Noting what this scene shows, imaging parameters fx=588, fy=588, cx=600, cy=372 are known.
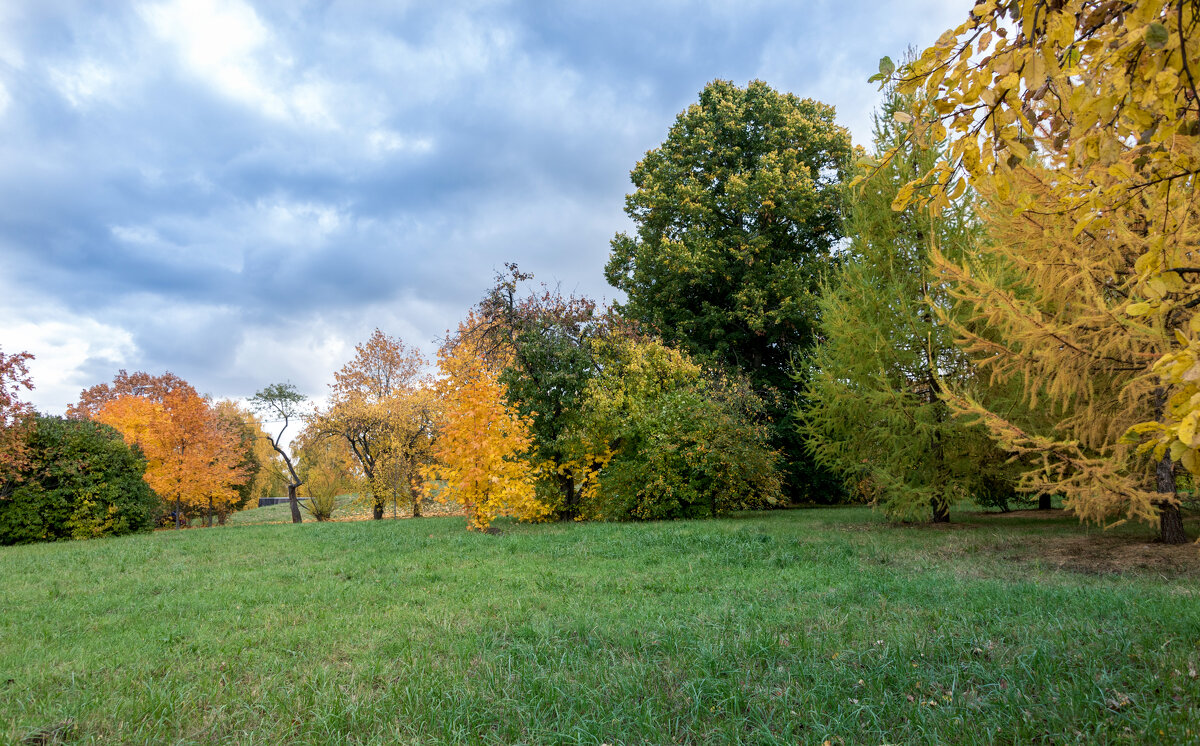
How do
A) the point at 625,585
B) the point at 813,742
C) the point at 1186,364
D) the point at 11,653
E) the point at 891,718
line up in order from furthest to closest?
the point at 625,585
the point at 11,653
the point at 891,718
the point at 813,742
the point at 1186,364

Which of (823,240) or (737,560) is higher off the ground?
(823,240)

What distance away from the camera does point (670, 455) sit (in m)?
13.7

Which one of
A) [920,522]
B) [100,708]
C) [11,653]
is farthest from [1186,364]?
[920,522]

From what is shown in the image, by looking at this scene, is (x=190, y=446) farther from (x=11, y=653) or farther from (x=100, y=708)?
(x=100, y=708)

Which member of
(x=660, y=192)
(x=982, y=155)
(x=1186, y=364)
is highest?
(x=660, y=192)

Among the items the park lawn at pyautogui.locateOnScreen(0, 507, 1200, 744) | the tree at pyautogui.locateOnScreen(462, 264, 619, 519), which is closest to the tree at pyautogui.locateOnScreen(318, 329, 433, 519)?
the tree at pyautogui.locateOnScreen(462, 264, 619, 519)

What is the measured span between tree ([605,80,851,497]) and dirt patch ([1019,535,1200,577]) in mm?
10019

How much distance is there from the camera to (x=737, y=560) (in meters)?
7.46

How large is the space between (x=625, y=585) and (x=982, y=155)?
16.5ft

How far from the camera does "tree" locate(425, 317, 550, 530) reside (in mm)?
12281

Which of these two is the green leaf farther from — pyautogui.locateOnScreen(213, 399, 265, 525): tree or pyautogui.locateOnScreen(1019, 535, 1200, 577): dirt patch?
pyautogui.locateOnScreen(213, 399, 265, 525): tree

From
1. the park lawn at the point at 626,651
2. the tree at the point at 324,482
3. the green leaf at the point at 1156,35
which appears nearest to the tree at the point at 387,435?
the tree at the point at 324,482

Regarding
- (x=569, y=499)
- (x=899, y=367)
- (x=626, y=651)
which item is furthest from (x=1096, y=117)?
(x=569, y=499)

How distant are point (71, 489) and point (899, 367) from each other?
745 inches
